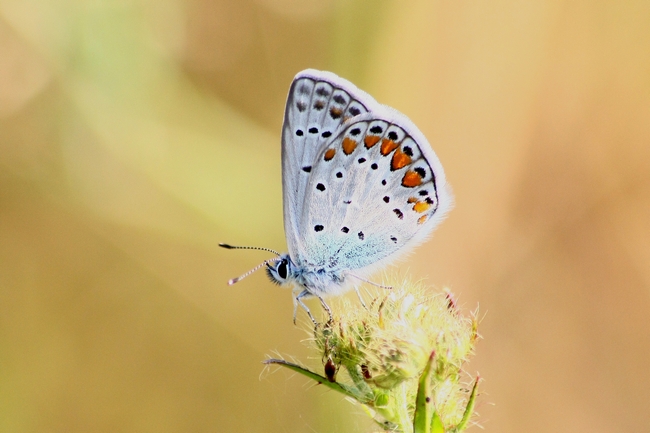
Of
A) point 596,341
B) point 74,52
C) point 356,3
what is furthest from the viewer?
point 596,341

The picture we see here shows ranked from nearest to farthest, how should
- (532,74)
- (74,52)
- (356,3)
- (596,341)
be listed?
1. (74,52)
2. (356,3)
3. (596,341)
4. (532,74)

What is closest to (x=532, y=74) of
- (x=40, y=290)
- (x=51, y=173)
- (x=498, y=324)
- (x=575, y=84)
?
(x=575, y=84)

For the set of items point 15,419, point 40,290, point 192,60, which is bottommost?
point 15,419

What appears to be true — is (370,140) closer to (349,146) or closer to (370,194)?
(349,146)

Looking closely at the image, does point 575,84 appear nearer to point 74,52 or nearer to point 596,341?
point 596,341

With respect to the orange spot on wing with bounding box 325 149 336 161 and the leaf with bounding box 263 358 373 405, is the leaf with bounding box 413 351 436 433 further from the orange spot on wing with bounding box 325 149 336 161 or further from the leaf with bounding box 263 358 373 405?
the orange spot on wing with bounding box 325 149 336 161

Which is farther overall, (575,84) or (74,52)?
(575,84)

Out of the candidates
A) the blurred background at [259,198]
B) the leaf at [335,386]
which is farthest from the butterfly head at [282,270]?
the leaf at [335,386]

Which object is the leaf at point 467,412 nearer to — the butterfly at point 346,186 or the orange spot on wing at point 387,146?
the butterfly at point 346,186
